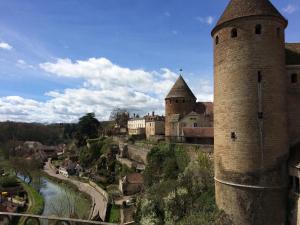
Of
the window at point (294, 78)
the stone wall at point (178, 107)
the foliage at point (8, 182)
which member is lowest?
the foliage at point (8, 182)

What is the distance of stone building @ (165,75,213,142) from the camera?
118 ft

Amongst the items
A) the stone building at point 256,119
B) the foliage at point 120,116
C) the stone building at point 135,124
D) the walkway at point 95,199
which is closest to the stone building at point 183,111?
the walkway at point 95,199

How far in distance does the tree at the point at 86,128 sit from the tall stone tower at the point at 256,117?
57.7 metres

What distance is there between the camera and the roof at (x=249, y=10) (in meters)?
13.5

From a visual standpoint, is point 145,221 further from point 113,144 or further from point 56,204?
point 113,144

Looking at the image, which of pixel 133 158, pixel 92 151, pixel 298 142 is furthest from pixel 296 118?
pixel 92 151

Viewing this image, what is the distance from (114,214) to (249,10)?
21.9m

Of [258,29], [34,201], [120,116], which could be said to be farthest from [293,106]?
[120,116]

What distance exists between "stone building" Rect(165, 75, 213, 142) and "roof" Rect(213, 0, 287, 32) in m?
21.8

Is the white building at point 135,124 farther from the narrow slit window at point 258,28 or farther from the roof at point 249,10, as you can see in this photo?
the narrow slit window at point 258,28

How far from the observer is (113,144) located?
50.1 metres

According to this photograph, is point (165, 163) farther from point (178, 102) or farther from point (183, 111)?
point (178, 102)

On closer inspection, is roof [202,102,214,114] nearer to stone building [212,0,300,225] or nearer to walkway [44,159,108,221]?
walkway [44,159,108,221]

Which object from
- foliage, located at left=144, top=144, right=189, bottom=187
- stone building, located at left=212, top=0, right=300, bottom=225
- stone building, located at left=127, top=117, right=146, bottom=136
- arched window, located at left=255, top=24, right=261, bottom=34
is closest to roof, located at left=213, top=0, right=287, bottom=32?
stone building, located at left=212, top=0, right=300, bottom=225
